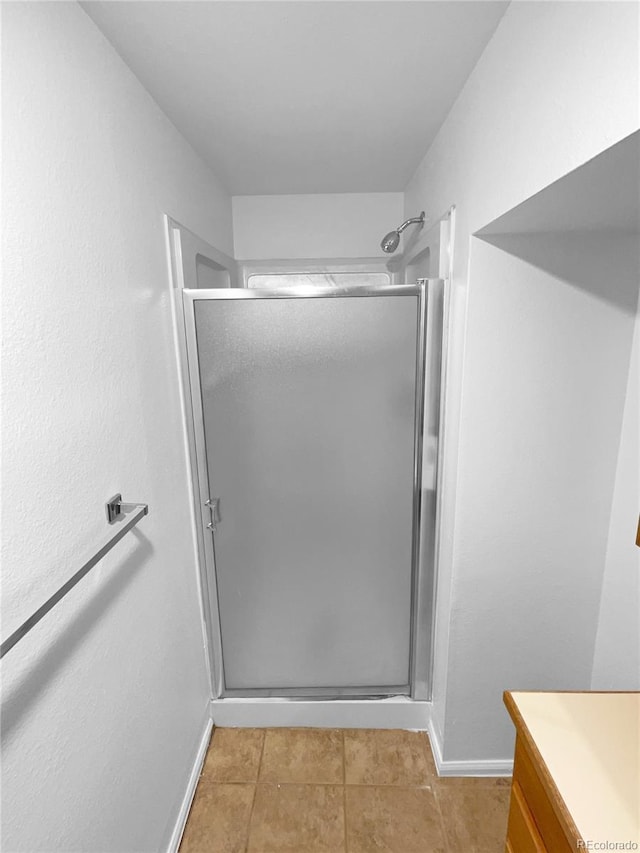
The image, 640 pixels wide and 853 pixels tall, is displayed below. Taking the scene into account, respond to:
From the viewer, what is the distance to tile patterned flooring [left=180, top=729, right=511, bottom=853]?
1.38m

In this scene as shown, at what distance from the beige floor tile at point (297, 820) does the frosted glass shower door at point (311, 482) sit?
13.1 inches

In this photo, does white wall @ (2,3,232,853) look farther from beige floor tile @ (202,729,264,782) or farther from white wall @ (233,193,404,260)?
white wall @ (233,193,404,260)

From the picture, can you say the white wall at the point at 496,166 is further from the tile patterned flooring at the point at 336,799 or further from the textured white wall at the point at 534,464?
the tile patterned flooring at the point at 336,799

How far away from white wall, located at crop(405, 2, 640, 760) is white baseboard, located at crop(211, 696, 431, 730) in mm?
167

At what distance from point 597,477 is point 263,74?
1489mm

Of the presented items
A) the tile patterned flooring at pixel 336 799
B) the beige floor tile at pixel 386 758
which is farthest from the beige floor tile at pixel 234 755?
the beige floor tile at pixel 386 758

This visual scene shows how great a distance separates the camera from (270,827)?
142cm

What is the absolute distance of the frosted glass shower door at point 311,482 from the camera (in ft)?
4.85

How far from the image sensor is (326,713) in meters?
1.77

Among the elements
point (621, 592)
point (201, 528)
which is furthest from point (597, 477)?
point (201, 528)

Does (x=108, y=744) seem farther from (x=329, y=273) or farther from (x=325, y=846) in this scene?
(x=329, y=273)

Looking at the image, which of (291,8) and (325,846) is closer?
(291,8)

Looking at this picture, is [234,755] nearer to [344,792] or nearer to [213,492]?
A: [344,792]

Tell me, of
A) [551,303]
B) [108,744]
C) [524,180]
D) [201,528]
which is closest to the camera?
[524,180]
